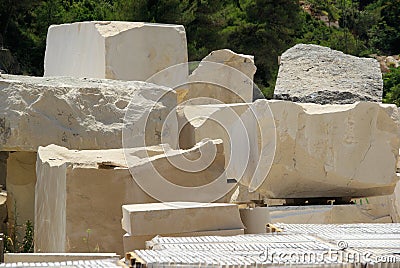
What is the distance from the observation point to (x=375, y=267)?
286cm

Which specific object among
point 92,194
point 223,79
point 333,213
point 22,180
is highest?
point 223,79

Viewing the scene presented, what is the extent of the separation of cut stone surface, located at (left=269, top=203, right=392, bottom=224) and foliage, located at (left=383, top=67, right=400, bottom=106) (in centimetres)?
1288

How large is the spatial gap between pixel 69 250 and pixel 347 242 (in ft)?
5.67

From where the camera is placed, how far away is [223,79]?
1037cm

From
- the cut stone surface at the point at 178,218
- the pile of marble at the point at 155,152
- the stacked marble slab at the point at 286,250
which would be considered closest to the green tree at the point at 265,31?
the pile of marble at the point at 155,152

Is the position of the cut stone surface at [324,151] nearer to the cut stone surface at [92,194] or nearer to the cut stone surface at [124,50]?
the cut stone surface at [92,194]

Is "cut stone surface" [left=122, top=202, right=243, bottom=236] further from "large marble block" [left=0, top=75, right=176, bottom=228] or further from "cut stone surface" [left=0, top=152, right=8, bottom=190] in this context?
"cut stone surface" [left=0, top=152, right=8, bottom=190]

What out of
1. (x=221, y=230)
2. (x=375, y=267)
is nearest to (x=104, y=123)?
(x=221, y=230)

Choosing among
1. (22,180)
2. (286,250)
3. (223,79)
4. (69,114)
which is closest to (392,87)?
(223,79)

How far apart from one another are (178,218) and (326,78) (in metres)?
5.12

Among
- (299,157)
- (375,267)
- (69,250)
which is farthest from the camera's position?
(299,157)

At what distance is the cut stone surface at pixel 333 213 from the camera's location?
18.5 feet

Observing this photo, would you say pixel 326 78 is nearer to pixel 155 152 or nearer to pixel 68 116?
pixel 68 116

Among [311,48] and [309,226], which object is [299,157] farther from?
[311,48]
